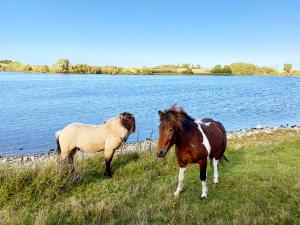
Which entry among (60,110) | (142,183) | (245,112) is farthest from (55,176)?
(245,112)

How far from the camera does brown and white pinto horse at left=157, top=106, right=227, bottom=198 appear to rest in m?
6.29

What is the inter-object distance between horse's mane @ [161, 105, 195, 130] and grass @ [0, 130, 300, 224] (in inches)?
57.4

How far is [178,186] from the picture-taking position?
7.14 meters

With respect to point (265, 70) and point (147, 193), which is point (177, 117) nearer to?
point (147, 193)

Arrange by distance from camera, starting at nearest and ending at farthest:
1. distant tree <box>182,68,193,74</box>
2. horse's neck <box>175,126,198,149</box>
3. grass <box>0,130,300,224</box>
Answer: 1. grass <box>0,130,300,224</box>
2. horse's neck <box>175,126,198,149</box>
3. distant tree <box>182,68,193,74</box>

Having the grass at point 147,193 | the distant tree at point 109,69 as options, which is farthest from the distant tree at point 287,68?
the grass at point 147,193

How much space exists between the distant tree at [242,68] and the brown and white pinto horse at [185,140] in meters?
173

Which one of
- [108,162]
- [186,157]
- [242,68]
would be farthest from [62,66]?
[186,157]

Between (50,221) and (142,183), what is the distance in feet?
9.30

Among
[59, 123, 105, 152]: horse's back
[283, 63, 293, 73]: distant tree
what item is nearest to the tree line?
[283, 63, 293, 73]: distant tree

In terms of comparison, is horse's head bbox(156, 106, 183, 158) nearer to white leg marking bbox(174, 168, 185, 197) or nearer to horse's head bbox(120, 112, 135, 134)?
white leg marking bbox(174, 168, 185, 197)

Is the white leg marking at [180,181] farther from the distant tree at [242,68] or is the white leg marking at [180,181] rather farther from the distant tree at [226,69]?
the distant tree at [242,68]

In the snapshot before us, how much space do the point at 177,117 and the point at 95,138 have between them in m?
3.47

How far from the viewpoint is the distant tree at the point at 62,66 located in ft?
406
